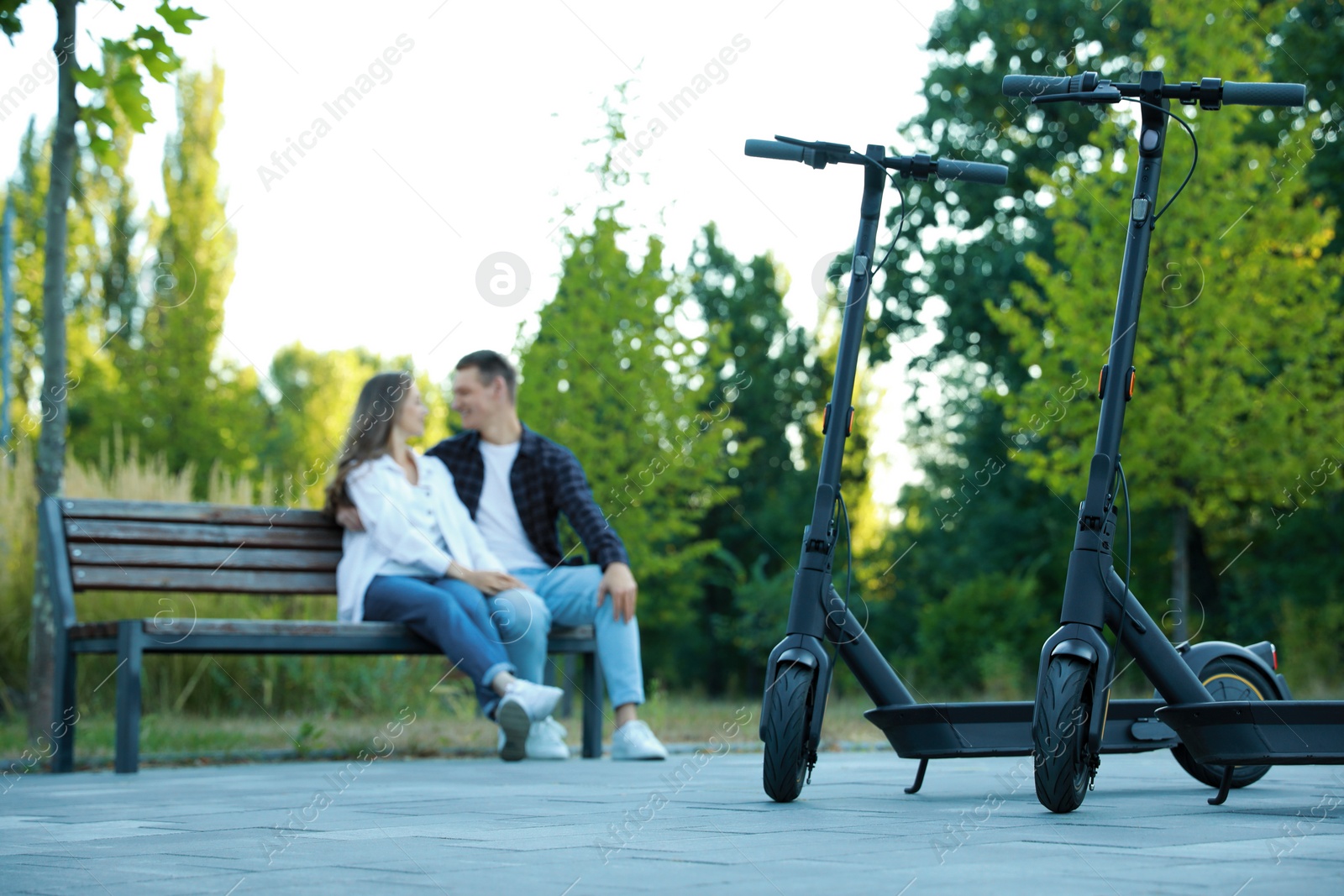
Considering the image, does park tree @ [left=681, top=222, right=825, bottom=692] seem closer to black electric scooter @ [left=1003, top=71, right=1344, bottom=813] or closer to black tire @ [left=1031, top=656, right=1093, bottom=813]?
black electric scooter @ [left=1003, top=71, right=1344, bottom=813]

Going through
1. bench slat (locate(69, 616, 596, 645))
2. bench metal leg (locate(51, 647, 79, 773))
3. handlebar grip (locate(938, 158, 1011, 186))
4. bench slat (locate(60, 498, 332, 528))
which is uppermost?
handlebar grip (locate(938, 158, 1011, 186))

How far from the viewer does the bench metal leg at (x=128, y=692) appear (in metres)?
5.32

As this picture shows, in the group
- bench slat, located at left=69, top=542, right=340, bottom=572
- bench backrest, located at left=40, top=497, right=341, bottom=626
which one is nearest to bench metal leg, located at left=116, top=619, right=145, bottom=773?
bench backrest, located at left=40, top=497, right=341, bottom=626

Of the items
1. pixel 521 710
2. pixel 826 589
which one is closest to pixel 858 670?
pixel 826 589

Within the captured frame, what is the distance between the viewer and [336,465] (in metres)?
6.52

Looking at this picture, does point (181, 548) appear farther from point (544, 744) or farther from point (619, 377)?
point (619, 377)

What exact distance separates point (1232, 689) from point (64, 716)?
13.3 feet

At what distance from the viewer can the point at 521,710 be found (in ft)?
→ 18.3

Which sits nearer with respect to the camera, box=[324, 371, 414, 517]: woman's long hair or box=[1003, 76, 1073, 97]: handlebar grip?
box=[1003, 76, 1073, 97]: handlebar grip

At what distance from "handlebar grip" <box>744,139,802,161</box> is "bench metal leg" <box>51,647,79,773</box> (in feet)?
10.9

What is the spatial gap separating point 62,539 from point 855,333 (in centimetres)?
354

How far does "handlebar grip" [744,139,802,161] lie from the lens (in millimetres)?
4094

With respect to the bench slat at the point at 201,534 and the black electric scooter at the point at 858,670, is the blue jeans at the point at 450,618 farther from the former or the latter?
the black electric scooter at the point at 858,670

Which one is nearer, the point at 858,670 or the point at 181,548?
the point at 858,670
